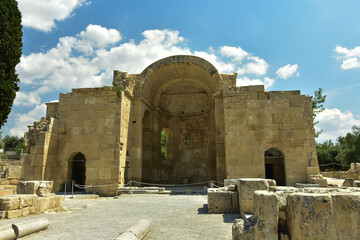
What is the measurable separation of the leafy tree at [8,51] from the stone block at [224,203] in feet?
46.0

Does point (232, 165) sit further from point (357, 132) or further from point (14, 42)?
point (357, 132)

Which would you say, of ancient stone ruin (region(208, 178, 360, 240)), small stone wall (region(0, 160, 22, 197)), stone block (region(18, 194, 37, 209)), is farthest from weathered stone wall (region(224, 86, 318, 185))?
small stone wall (region(0, 160, 22, 197))

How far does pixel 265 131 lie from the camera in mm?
13258

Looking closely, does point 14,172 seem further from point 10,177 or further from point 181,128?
point 181,128

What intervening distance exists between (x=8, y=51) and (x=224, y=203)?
14.9m

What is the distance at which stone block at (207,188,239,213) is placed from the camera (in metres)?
7.42

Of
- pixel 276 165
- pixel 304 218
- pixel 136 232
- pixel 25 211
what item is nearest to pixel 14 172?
pixel 25 211

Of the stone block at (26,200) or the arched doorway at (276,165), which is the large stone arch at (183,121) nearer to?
the arched doorway at (276,165)

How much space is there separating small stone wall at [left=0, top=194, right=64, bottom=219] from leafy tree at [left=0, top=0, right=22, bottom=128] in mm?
9713

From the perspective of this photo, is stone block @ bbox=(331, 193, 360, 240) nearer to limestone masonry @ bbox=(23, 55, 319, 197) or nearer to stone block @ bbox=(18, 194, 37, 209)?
stone block @ bbox=(18, 194, 37, 209)

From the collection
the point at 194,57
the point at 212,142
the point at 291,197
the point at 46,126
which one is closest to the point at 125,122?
the point at 46,126

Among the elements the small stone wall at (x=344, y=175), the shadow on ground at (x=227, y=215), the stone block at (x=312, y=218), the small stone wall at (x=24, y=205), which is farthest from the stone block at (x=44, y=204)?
the small stone wall at (x=344, y=175)

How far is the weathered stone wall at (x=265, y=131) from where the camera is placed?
13.0m

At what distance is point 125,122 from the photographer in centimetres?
1412
